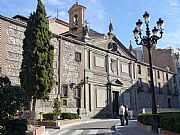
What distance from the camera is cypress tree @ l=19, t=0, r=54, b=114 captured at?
59.6ft

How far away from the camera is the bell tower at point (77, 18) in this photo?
32656mm

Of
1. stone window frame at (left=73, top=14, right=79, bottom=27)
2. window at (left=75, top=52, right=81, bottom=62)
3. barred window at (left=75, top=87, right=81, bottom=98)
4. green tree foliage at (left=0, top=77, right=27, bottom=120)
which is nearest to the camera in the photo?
green tree foliage at (left=0, top=77, right=27, bottom=120)

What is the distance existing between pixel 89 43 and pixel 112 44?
18.1 feet

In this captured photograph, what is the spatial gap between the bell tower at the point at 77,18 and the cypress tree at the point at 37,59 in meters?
13.3

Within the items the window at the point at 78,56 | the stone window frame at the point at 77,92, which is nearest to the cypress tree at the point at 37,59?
the stone window frame at the point at 77,92

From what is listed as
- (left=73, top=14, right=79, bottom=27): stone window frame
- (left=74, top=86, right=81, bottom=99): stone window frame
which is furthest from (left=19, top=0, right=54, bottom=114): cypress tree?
(left=73, top=14, right=79, bottom=27): stone window frame

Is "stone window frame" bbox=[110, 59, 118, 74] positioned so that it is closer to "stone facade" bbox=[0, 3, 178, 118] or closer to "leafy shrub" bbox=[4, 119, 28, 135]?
"stone facade" bbox=[0, 3, 178, 118]

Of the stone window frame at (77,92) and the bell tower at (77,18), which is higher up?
the bell tower at (77,18)

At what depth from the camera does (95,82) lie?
31.6 meters

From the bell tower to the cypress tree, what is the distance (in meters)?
13.3

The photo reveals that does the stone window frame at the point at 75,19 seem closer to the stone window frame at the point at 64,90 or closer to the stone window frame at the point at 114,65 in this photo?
the stone window frame at the point at 114,65

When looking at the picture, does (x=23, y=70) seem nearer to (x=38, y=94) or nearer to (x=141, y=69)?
(x=38, y=94)

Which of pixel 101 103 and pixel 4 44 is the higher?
pixel 4 44

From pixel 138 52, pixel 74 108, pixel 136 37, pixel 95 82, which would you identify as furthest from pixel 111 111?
pixel 138 52
